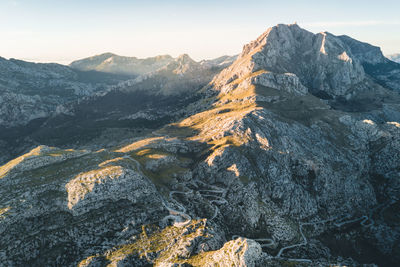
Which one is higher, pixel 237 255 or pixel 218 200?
pixel 237 255

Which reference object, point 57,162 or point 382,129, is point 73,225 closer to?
point 57,162

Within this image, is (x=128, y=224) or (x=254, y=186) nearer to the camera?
(x=128, y=224)

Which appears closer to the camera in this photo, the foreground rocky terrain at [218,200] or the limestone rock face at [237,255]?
the limestone rock face at [237,255]

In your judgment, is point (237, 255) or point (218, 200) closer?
point (237, 255)

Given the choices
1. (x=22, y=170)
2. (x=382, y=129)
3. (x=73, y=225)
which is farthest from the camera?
(x=382, y=129)

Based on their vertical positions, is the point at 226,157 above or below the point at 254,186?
above

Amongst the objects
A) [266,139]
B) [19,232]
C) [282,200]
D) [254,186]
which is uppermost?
[266,139]

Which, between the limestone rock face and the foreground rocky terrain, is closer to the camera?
the limestone rock face

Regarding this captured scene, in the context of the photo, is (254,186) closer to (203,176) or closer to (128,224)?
(203,176)

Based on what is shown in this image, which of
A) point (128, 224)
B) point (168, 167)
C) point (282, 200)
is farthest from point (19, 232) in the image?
point (282, 200)

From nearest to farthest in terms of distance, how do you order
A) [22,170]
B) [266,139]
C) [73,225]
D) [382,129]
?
1. [73,225]
2. [22,170]
3. [266,139]
4. [382,129]

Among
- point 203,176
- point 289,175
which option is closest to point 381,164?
point 289,175
